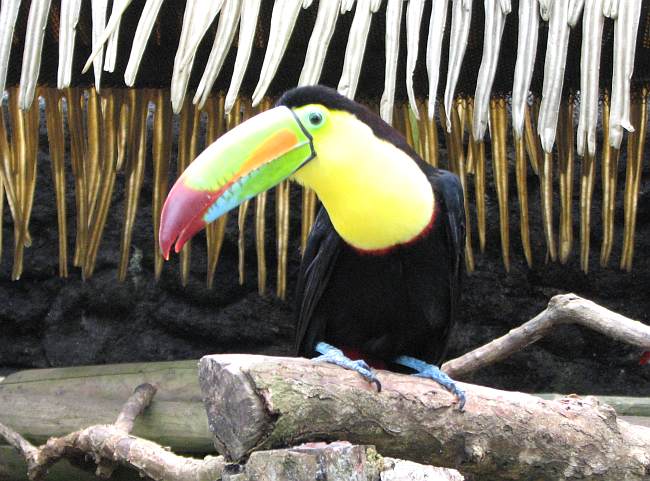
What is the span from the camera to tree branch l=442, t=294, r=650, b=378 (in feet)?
7.78

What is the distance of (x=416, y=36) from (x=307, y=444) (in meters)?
1.17

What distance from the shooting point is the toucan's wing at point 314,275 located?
2115mm

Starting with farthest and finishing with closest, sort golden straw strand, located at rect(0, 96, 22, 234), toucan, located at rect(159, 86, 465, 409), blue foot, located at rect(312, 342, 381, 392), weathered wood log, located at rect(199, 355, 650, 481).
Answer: golden straw strand, located at rect(0, 96, 22, 234)
toucan, located at rect(159, 86, 465, 409)
blue foot, located at rect(312, 342, 381, 392)
weathered wood log, located at rect(199, 355, 650, 481)

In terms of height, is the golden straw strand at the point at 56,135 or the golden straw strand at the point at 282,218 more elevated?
the golden straw strand at the point at 56,135

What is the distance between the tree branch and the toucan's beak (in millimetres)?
931

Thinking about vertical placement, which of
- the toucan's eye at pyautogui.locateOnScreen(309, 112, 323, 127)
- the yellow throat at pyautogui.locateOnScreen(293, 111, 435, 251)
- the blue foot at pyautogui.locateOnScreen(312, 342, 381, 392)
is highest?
the toucan's eye at pyautogui.locateOnScreen(309, 112, 323, 127)

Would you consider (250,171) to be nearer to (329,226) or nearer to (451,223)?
(329,226)

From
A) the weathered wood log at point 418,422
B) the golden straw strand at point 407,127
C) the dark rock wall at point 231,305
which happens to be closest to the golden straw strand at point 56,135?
the dark rock wall at point 231,305

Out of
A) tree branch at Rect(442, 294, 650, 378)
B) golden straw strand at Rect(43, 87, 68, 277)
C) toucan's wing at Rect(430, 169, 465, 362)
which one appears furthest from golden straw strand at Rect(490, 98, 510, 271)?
golden straw strand at Rect(43, 87, 68, 277)

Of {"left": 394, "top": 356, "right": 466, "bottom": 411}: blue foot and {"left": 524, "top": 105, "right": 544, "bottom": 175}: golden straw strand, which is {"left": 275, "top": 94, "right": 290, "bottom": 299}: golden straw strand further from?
{"left": 394, "top": 356, "right": 466, "bottom": 411}: blue foot

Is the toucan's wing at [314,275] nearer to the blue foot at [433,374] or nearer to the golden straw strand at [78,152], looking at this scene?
the blue foot at [433,374]

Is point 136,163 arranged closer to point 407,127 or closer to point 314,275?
point 407,127

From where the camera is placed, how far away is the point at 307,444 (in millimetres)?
1617

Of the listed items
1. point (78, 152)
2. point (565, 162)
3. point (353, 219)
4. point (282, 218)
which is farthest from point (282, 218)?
point (353, 219)
